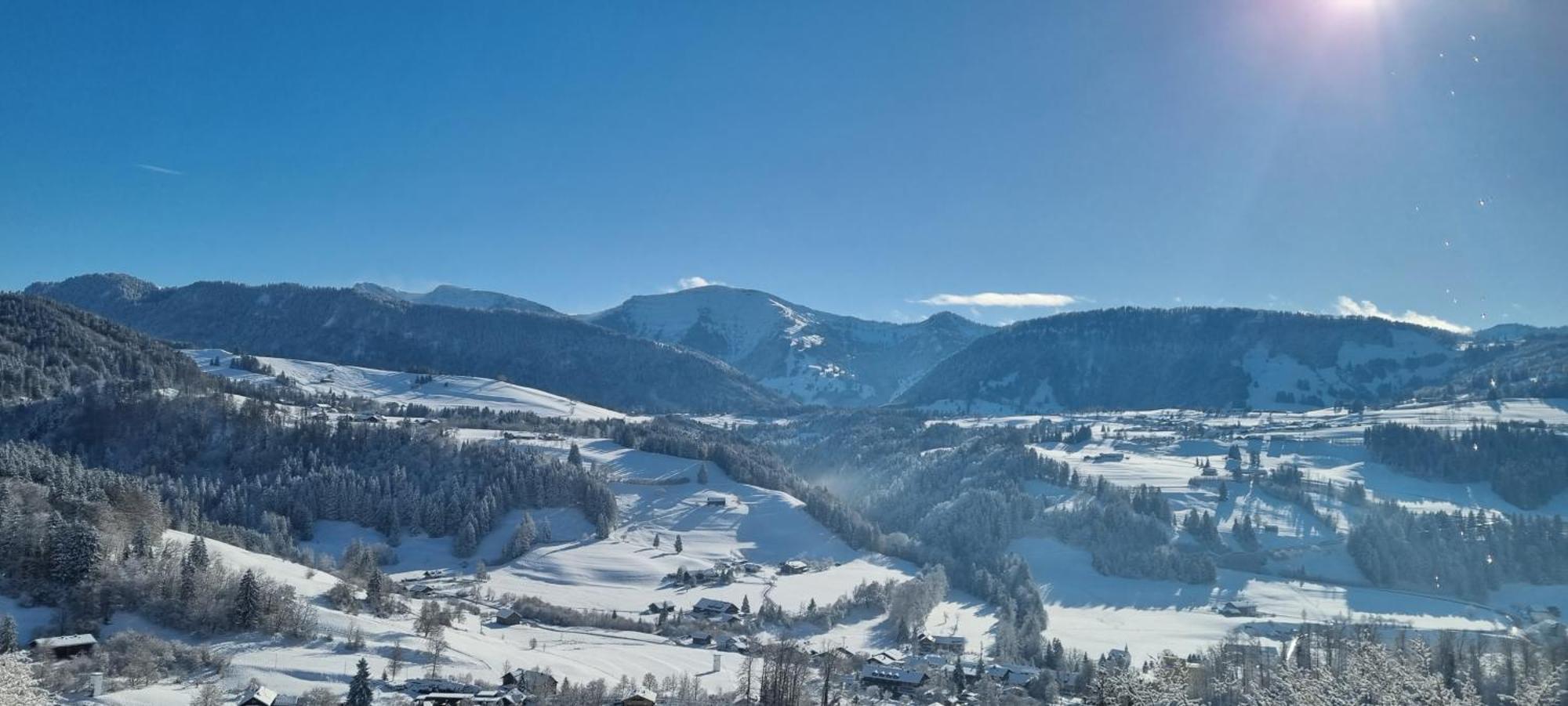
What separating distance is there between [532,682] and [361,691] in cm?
1033

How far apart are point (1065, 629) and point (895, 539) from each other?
35589mm

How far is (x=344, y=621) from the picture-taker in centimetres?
5966

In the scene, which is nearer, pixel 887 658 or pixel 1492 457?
pixel 887 658

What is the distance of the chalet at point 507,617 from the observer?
7450cm

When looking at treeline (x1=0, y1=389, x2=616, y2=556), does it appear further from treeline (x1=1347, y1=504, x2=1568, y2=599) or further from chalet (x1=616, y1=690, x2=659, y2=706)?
treeline (x1=1347, y1=504, x2=1568, y2=599)

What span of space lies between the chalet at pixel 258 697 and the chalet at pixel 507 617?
28.5 m

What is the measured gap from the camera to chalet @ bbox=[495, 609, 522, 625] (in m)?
74.5

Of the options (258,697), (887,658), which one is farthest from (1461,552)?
(258,697)

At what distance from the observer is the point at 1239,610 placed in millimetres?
98562

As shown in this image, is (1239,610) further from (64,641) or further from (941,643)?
(64,641)

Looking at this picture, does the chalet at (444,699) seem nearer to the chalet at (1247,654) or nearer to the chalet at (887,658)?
the chalet at (887,658)

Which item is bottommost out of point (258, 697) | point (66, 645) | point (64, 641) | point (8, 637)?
point (258, 697)

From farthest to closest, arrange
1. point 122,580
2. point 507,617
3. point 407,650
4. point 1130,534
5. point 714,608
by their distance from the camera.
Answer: point 1130,534 → point 714,608 → point 507,617 → point 407,650 → point 122,580

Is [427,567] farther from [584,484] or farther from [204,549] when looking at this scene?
[204,549]
